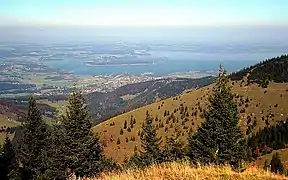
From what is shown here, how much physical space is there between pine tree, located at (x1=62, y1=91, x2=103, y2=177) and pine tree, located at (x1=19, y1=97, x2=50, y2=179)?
4.05m

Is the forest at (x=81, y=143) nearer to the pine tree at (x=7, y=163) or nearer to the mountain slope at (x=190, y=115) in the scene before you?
the pine tree at (x=7, y=163)

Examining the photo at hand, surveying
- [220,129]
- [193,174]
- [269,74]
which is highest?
[193,174]

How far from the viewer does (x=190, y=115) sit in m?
80.9

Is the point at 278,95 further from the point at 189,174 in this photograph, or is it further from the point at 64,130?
the point at 189,174

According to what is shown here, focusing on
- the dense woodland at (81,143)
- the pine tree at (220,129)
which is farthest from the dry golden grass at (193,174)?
the pine tree at (220,129)

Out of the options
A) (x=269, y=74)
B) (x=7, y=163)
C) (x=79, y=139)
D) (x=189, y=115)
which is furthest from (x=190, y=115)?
(x=79, y=139)

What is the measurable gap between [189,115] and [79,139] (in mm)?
53566

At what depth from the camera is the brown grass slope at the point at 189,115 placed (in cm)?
6956

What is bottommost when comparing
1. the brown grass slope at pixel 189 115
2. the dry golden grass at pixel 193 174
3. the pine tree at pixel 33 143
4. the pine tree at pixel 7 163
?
the brown grass slope at pixel 189 115

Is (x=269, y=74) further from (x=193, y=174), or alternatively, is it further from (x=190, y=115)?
(x=193, y=174)

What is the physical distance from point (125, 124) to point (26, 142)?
169 feet

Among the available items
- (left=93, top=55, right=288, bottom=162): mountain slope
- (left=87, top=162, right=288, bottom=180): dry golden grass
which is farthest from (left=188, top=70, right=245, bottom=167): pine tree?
(left=93, top=55, right=288, bottom=162): mountain slope

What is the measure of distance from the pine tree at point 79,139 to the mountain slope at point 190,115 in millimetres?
32097

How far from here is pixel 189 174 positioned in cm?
1054
